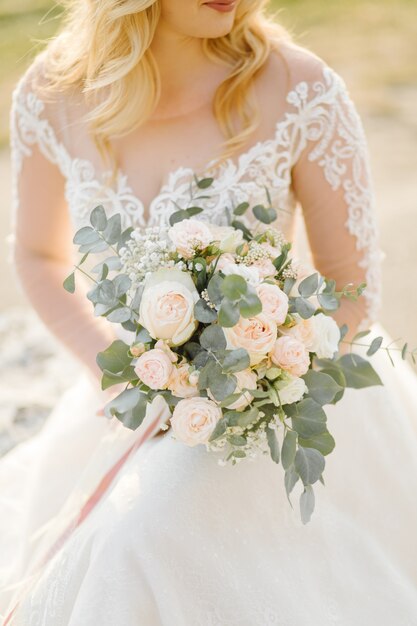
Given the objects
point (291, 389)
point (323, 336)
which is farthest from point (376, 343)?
point (291, 389)

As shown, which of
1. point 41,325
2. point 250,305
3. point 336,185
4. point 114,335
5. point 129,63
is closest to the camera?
point 250,305

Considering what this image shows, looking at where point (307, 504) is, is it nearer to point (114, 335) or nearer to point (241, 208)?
point (241, 208)

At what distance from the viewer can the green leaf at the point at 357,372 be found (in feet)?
6.74

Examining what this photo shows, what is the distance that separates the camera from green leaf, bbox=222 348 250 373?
1.66 m

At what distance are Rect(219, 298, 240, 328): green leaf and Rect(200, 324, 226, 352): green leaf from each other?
68 mm

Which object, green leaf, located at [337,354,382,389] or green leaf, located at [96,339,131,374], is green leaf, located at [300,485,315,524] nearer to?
green leaf, located at [337,354,382,389]

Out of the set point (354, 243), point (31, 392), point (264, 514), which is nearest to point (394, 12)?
point (31, 392)

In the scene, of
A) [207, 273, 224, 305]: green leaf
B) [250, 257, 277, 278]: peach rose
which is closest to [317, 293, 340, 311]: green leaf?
[250, 257, 277, 278]: peach rose

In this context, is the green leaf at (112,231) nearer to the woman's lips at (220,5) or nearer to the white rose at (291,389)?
the white rose at (291,389)

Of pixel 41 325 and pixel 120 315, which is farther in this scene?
pixel 41 325

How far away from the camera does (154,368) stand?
170 centimetres

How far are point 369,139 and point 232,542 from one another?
5134mm

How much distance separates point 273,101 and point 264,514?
109 cm

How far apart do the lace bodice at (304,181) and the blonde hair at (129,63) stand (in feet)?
0.25
